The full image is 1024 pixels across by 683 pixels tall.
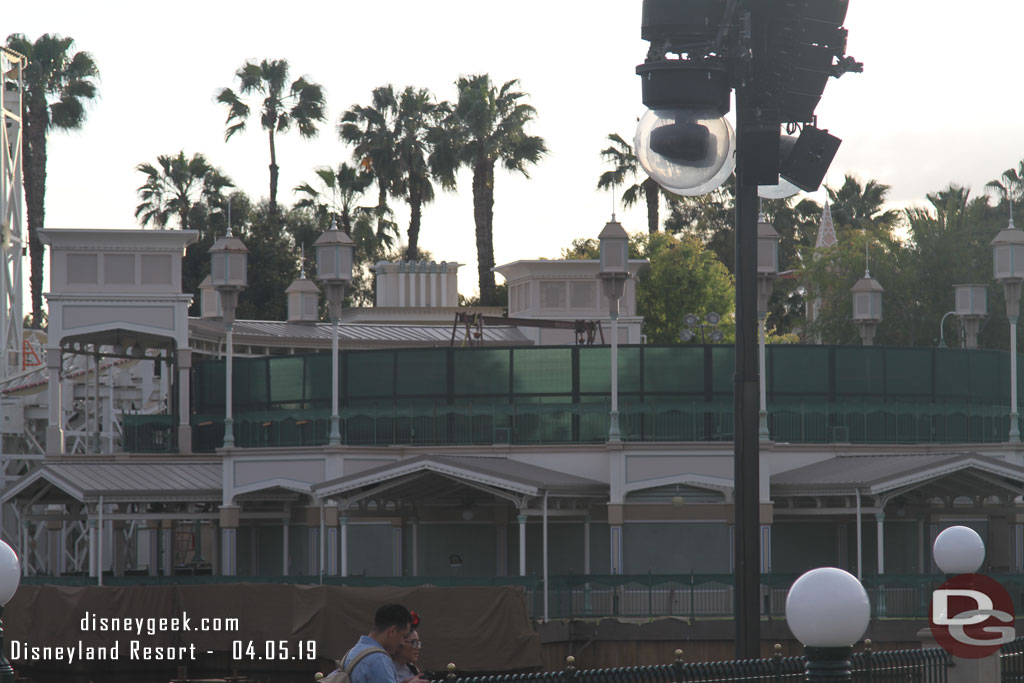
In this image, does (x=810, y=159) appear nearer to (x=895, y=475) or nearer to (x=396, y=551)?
(x=895, y=475)

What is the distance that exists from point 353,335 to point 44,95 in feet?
80.2

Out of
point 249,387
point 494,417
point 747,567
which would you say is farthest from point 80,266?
point 747,567

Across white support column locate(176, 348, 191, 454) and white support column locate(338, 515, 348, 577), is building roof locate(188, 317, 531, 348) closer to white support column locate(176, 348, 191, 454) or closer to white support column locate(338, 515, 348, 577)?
white support column locate(176, 348, 191, 454)

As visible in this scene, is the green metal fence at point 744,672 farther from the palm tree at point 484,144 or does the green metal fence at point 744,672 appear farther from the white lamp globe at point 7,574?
the palm tree at point 484,144

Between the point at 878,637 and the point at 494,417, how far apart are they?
994 centimetres

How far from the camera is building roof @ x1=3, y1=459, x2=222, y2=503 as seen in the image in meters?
36.6

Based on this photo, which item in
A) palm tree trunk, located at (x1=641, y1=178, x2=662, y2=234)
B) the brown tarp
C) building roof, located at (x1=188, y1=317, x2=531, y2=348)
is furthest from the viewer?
palm tree trunk, located at (x1=641, y1=178, x2=662, y2=234)

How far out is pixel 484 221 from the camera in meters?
74.4

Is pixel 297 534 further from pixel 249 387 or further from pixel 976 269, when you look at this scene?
pixel 976 269

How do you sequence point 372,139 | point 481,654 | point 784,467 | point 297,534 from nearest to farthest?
point 481,654, point 784,467, point 297,534, point 372,139

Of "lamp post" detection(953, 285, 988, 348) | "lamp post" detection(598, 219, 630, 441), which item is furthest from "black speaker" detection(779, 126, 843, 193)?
"lamp post" detection(953, 285, 988, 348)

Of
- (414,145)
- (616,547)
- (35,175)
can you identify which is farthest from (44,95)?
(616,547)

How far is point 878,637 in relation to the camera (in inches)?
1192

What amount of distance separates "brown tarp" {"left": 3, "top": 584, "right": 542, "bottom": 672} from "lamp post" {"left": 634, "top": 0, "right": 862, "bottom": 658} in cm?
1957
